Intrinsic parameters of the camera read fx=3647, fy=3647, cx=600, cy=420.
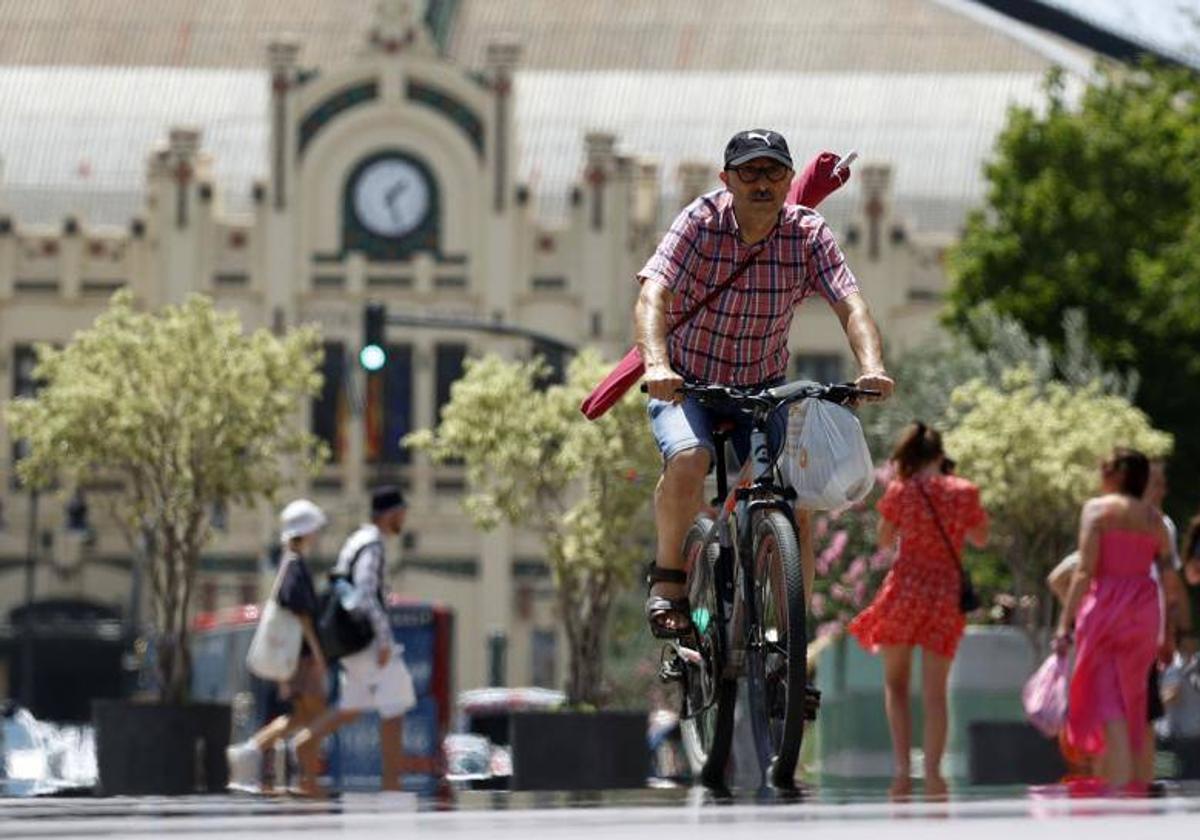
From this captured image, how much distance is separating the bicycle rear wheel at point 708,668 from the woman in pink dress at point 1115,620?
13.1ft

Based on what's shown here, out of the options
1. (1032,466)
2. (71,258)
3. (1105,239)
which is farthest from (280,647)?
(71,258)

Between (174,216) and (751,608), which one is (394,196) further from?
(751,608)

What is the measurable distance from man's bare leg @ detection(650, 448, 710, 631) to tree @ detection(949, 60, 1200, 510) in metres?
40.0

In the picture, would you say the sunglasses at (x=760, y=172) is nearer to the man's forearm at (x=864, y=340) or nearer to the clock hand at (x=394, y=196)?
the man's forearm at (x=864, y=340)

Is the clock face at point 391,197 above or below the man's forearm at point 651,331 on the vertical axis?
above

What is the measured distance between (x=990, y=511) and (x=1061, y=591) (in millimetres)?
11583

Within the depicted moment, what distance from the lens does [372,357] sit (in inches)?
1353

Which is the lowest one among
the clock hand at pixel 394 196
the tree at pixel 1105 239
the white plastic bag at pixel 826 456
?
the white plastic bag at pixel 826 456

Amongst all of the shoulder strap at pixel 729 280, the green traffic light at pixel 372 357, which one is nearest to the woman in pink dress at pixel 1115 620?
the shoulder strap at pixel 729 280

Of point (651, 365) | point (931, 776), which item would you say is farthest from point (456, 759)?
point (651, 365)

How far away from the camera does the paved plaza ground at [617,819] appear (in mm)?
7738

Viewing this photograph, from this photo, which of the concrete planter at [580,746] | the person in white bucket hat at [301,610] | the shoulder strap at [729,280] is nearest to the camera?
the shoulder strap at [729,280]

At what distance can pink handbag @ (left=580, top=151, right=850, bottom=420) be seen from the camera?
11.3 metres

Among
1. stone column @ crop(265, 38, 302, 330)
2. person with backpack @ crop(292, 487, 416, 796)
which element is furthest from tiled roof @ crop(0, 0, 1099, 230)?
person with backpack @ crop(292, 487, 416, 796)
